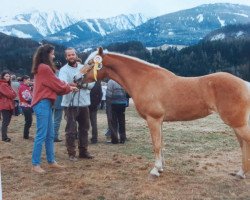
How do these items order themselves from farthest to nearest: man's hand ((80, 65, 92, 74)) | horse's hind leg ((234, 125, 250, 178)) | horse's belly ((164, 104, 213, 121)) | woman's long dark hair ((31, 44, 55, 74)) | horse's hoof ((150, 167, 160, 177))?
man's hand ((80, 65, 92, 74)), woman's long dark hair ((31, 44, 55, 74)), horse's hoof ((150, 167, 160, 177)), horse's belly ((164, 104, 213, 121)), horse's hind leg ((234, 125, 250, 178))

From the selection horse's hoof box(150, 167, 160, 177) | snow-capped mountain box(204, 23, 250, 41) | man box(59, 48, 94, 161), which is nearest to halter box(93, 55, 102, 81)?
man box(59, 48, 94, 161)

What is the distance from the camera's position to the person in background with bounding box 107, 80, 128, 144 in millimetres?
10961

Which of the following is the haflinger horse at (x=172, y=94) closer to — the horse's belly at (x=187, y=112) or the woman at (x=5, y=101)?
the horse's belly at (x=187, y=112)

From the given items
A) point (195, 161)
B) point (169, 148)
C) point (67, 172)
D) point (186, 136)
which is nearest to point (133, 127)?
point (186, 136)

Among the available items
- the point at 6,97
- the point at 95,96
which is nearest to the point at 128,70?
the point at 95,96

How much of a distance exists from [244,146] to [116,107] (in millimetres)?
4775

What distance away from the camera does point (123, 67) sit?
7609 millimetres

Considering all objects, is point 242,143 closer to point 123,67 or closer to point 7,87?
point 123,67

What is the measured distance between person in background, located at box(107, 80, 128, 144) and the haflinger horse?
10.4ft

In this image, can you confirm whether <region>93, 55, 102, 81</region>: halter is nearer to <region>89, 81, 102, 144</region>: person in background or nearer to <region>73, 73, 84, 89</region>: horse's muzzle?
<region>73, 73, 84, 89</region>: horse's muzzle

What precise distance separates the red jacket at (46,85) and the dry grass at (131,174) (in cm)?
143

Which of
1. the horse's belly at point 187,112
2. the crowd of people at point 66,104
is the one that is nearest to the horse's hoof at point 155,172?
the horse's belly at point 187,112

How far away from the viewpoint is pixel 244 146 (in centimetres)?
690

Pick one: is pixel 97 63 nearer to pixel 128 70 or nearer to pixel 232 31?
pixel 128 70
